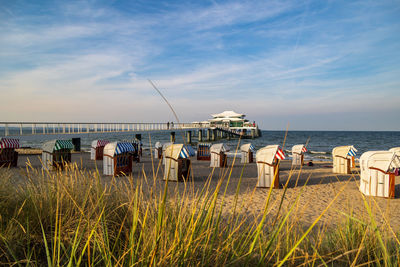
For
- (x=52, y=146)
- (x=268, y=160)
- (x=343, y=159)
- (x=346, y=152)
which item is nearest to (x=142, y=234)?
(x=268, y=160)

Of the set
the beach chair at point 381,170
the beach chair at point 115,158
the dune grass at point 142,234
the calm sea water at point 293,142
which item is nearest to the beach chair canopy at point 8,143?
the beach chair at point 115,158

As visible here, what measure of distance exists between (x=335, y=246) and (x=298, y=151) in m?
13.4

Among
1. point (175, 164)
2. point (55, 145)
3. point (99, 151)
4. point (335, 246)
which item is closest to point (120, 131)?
point (99, 151)

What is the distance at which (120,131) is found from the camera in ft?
102

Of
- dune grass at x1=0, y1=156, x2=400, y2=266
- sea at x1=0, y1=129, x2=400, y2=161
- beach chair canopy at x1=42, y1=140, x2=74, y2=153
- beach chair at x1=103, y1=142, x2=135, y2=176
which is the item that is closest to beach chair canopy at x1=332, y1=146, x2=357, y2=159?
sea at x1=0, y1=129, x2=400, y2=161

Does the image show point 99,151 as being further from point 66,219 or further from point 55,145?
point 66,219

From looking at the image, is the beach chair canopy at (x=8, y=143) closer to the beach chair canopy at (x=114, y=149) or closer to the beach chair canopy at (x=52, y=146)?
the beach chair canopy at (x=52, y=146)

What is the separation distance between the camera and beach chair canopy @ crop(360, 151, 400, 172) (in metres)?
6.85

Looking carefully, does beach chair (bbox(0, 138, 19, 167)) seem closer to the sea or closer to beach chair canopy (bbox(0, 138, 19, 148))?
beach chair canopy (bbox(0, 138, 19, 148))

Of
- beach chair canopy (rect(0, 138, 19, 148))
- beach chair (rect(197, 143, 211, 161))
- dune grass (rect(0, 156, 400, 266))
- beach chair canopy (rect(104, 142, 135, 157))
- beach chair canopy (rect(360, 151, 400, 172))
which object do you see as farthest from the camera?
beach chair (rect(197, 143, 211, 161))

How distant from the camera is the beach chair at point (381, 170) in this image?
688 centimetres

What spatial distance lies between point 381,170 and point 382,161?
0.77 ft

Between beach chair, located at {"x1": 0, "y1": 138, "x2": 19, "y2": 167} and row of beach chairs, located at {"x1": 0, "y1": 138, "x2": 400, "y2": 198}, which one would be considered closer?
row of beach chairs, located at {"x1": 0, "y1": 138, "x2": 400, "y2": 198}

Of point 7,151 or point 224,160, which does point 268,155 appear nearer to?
point 224,160
